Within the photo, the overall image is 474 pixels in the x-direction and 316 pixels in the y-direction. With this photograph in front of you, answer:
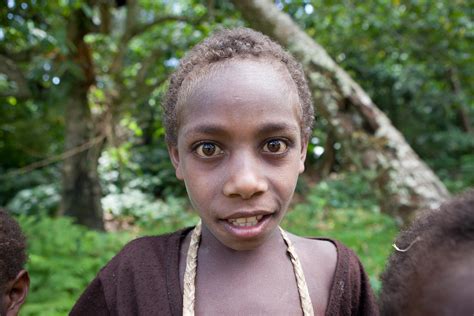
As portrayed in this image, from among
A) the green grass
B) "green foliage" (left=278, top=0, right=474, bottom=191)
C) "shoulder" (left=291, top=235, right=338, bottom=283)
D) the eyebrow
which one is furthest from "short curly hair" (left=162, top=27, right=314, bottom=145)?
"green foliage" (left=278, top=0, right=474, bottom=191)

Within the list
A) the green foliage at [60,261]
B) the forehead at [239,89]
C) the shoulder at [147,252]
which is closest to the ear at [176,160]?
the forehead at [239,89]

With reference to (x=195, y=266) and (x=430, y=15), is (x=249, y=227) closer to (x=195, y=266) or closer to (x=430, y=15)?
(x=195, y=266)

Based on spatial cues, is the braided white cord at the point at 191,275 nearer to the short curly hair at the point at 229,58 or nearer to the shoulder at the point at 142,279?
the shoulder at the point at 142,279

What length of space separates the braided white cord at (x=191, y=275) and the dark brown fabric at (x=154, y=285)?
0.10 feet

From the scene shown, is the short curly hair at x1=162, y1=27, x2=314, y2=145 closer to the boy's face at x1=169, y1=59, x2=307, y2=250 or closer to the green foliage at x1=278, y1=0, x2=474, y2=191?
the boy's face at x1=169, y1=59, x2=307, y2=250

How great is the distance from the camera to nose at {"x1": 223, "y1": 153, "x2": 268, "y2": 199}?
3.66 feet

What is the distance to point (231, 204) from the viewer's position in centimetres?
116

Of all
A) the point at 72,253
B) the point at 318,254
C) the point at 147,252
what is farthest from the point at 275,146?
the point at 72,253

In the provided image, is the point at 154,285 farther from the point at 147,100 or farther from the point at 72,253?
the point at 147,100

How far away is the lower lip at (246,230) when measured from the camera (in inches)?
47.2

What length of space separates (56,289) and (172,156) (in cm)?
185

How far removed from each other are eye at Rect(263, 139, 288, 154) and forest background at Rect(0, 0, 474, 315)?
1514mm

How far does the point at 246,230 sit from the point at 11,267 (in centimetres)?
71

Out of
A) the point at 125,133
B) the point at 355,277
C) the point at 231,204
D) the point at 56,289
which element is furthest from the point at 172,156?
the point at 125,133
